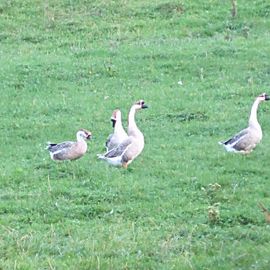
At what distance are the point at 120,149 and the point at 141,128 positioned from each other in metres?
2.95

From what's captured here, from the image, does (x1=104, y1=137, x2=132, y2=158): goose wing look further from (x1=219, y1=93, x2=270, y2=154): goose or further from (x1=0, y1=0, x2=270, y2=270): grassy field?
(x1=219, y1=93, x2=270, y2=154): goose

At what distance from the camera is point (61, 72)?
67.4 feet

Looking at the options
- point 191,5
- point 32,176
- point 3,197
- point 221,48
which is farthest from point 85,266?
point 191,5

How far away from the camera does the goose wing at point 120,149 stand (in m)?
13.6

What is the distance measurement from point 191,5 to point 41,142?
36.3ft

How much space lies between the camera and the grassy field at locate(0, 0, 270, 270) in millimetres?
9547

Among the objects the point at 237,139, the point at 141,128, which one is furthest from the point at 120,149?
the point at 141,128

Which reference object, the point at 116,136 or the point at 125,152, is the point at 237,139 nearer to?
the point at 125,152

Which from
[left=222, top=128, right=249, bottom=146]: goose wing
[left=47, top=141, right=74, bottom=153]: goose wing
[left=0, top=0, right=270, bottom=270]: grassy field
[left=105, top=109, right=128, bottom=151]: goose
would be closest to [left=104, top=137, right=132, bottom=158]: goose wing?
[left=0, top=0, right=270, bottom=270]: grassy field

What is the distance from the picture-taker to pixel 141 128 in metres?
16.6

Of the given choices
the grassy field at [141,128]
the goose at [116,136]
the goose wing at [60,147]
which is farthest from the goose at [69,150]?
the goose at [116,136]

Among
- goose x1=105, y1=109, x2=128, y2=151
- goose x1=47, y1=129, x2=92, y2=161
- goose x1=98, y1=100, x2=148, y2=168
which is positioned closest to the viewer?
goose x1=98, y1=100, x2=148, y2=168

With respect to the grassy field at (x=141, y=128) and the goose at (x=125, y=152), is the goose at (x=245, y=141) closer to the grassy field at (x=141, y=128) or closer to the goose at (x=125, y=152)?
the grassy field at (x=141, y=128)

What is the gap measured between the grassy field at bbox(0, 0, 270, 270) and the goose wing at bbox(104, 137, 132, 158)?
0.66 feet
